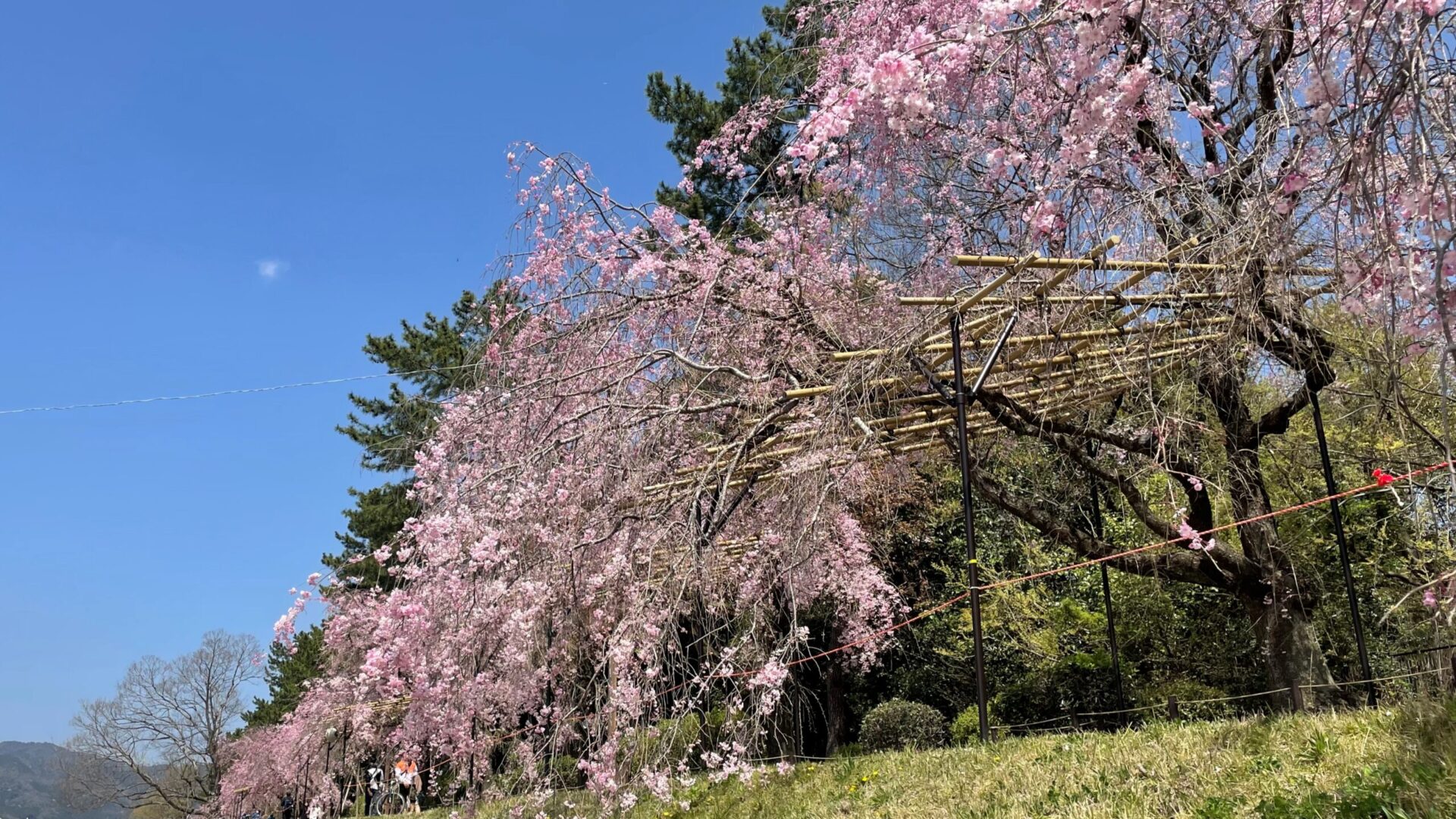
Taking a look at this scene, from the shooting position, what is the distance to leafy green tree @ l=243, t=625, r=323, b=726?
1064 inches

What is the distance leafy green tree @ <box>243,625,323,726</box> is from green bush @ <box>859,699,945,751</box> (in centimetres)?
1900

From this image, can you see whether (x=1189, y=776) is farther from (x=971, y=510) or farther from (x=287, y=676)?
(x=287, y=676)

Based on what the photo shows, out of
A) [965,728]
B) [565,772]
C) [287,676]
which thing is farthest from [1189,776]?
[287,676]

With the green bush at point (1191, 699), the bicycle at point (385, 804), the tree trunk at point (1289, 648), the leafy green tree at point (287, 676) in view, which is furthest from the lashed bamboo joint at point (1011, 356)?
the leafy green tree at point (287, 676)

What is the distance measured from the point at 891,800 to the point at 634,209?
4362 millimetres

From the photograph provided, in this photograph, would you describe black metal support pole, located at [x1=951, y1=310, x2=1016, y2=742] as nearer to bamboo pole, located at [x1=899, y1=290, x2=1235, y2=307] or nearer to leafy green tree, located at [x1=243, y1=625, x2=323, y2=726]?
bamboo pole, located at [x1=899, y1=290, x2=1235, y2=307]

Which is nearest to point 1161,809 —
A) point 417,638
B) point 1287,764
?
point 1287,764

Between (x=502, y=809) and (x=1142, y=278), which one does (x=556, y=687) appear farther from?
(x=1142, y=278)

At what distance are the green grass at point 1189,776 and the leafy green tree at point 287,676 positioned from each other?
23038 millimetres

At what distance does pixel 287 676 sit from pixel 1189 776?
96.9 feet

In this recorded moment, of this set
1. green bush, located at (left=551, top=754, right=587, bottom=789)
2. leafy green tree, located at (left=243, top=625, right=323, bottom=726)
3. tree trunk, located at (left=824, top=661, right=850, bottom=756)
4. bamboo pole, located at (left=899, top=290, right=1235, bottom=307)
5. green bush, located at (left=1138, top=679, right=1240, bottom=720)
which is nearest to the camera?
bamboo pole, located at (left=899, top=290, right=1235, bottom=307)

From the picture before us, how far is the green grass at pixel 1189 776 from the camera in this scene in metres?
3.20

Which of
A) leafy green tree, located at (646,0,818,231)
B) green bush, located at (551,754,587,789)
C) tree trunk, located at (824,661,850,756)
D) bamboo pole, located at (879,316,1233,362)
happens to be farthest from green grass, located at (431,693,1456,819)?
leafy green tree, located at (646,0,818,231)

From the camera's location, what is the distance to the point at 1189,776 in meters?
4.07
